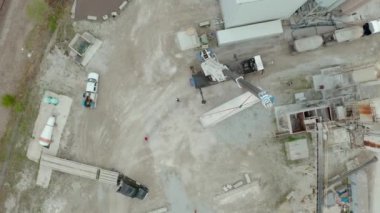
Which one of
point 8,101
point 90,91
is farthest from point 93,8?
point 8,101

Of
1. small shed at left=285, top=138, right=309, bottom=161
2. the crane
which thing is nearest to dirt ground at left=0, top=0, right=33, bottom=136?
the crane

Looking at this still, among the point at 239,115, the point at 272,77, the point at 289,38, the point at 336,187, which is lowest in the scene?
the point at 336,187

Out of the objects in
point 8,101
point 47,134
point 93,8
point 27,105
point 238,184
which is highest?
point 93,8

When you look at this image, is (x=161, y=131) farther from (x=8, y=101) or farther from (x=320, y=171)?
(x=320, y=171)

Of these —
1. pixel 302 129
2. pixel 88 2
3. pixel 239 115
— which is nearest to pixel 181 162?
pixel 239 115

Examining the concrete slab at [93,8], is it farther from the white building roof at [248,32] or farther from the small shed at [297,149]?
the small shed at [297,149]

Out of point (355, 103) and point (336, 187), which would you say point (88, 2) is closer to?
point (355, 103)

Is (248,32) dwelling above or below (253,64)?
above
